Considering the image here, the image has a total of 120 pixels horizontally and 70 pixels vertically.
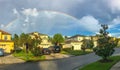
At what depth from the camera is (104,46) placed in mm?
37062

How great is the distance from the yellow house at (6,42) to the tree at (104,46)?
48548 millimetres

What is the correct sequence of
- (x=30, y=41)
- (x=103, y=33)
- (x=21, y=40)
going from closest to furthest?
(x=103, y=33)
(x=30, y=41)
(x=21, y=40)

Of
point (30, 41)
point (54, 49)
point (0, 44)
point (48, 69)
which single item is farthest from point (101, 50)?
point (0, 44)

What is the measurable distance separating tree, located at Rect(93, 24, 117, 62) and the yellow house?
48548mm

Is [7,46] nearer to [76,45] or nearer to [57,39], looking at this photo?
[57,39]

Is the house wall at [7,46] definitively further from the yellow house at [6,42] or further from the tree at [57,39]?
the tree at [57,39]

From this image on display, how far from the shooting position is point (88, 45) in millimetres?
90250

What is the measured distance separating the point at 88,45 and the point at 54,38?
25.8 meters

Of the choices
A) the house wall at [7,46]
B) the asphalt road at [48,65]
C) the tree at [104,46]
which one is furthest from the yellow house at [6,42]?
the tree at [104,46]

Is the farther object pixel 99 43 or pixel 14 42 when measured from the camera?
pixel 14 42

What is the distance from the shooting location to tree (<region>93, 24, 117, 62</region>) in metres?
36.4

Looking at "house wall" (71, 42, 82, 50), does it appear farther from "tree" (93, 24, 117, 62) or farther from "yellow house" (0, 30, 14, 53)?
"tree" (93, 24, 117, 62)

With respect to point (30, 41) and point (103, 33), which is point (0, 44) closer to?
point (30, 41)

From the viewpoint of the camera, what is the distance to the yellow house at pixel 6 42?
8193cm
